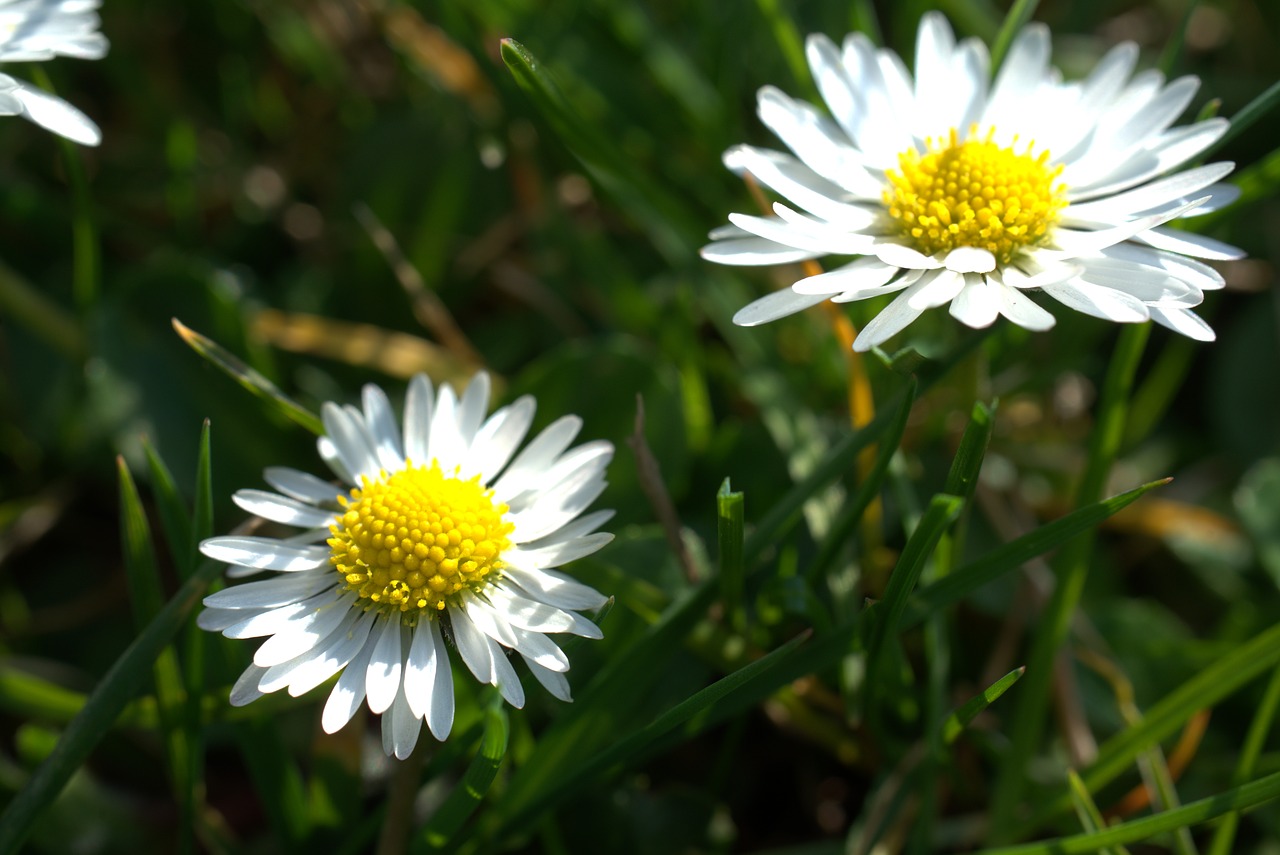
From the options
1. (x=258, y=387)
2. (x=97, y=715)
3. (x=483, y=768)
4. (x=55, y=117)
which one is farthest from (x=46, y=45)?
(x=483, y=768)

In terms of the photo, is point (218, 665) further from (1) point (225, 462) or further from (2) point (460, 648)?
(1) point (225, 462)

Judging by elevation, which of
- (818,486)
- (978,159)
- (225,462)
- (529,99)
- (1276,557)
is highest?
(529,99)

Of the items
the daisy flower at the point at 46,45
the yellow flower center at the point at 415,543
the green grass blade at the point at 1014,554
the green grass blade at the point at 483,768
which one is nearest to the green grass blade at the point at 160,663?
the yellow flower center at the point at 415,543

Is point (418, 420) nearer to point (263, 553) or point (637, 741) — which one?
point (263, 553)

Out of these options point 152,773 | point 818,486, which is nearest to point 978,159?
point 818,486

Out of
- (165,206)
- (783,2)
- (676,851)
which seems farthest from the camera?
(165,206)

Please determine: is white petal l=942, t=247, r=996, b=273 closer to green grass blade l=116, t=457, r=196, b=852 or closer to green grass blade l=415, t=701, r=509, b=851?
green grass blade l=415, t=701, r=509, b=851
